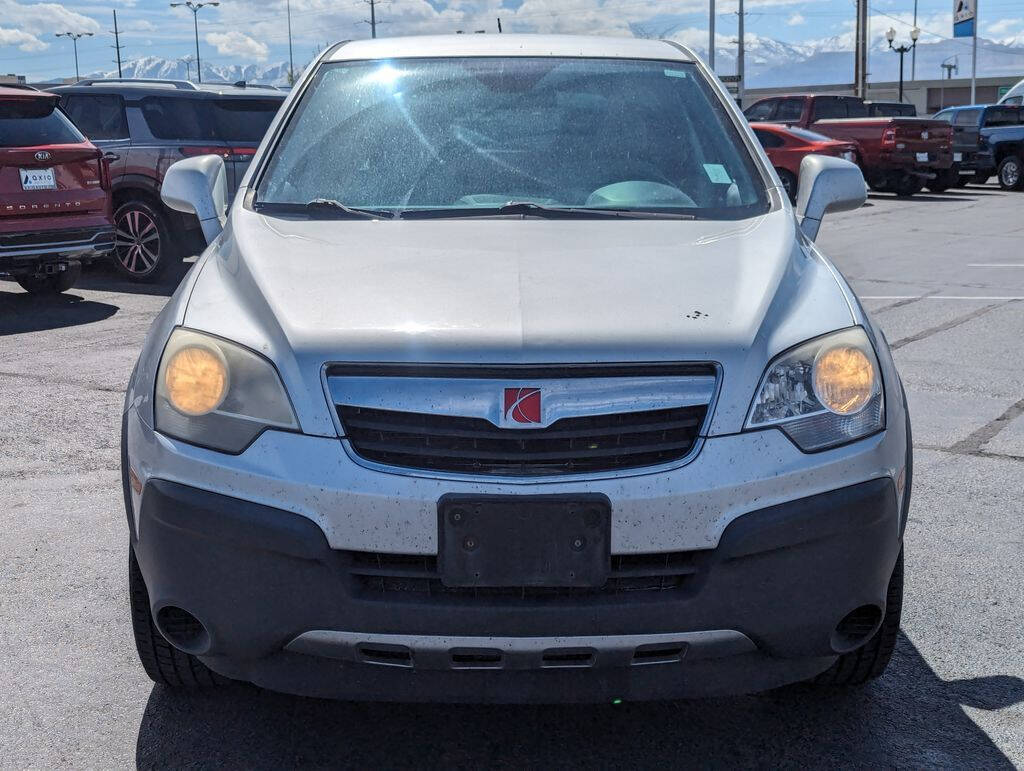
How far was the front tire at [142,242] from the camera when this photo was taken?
11.2 metres

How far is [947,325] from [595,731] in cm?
642

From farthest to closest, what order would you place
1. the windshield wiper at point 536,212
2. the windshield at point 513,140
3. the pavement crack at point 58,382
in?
the pavement crack at point 58,382, the windshield at point 513,140, the windshield wiper at point 536,212

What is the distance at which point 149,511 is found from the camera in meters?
2.54

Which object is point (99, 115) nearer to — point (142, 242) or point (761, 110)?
point (142, 242)

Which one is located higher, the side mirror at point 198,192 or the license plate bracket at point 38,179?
the side mirror at point 198,192

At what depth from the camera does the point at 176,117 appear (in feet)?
37.3

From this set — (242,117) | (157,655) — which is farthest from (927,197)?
(157,655)

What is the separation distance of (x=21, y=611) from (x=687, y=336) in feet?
7.32

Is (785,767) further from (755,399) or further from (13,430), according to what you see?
(13,430)

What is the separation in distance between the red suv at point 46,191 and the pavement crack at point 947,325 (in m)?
6.11

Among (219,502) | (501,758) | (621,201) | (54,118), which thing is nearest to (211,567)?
(219,502)

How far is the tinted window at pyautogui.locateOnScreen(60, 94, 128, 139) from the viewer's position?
11391mm

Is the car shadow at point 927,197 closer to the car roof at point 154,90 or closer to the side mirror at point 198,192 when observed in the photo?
the car roof at point 154,90

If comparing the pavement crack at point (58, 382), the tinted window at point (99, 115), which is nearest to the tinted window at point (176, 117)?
the tinted window at point (99, 115)
